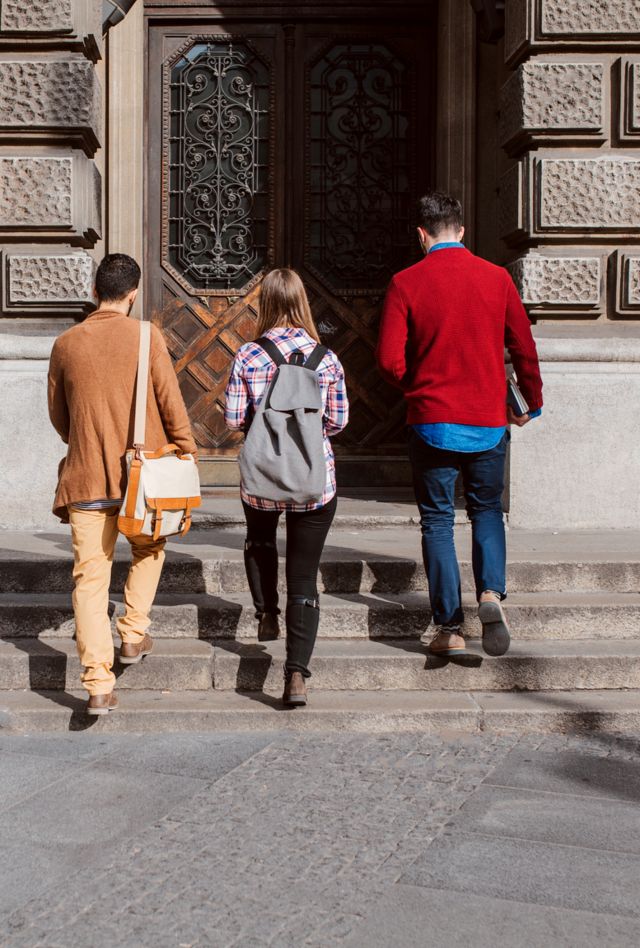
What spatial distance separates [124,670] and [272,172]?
4.94 meters

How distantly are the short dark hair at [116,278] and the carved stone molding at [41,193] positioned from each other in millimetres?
2706

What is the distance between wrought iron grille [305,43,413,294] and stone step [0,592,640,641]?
4053 mm

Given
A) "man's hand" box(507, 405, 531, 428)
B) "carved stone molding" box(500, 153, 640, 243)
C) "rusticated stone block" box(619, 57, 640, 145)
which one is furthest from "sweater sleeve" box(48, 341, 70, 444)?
"rusticated stone block" box(619, 57, 640, 145)

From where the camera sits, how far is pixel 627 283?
758cm

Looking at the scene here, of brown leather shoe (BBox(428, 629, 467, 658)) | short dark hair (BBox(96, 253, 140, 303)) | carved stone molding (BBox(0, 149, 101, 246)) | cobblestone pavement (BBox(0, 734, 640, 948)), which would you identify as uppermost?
carved stone molding (BBox(0, 149, 101, 246))

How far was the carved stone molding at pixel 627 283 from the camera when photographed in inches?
298

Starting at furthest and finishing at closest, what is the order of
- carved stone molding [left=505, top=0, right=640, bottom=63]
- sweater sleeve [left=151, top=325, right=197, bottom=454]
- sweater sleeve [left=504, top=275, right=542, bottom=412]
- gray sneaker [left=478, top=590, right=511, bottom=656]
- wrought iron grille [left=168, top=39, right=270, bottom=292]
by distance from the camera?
wrought iron grille [left=168, top=39, right=270, bottom=292] < carved stone molding [left=505, top=0, right=640, bottom=63] < sweater sleeve [left=504, top=275, right=542, bottom=412] < gray sneaker [left=478, top=590, right=511, bottom=656] < sweater sleeve [left=151, top=325, right=197, bottom=454]

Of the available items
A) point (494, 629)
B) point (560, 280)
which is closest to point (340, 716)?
point (494, 629)

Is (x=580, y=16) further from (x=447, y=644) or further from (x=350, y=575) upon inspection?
(x=447, y=644)

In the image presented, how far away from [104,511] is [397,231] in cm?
492

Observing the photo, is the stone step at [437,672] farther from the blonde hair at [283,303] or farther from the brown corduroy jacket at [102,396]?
the blonde hair at [283,303]

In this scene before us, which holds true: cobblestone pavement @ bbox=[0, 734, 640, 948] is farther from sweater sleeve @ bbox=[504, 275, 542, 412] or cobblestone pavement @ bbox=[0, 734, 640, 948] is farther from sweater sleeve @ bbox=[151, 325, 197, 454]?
sweater sleeve @ bbox=[504, 275, 542, 412]

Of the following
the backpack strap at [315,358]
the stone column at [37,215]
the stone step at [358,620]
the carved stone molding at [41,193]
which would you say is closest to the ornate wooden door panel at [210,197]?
the stone column at [37,215]

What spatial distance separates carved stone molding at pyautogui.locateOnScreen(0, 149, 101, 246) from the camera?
7.48 meters
